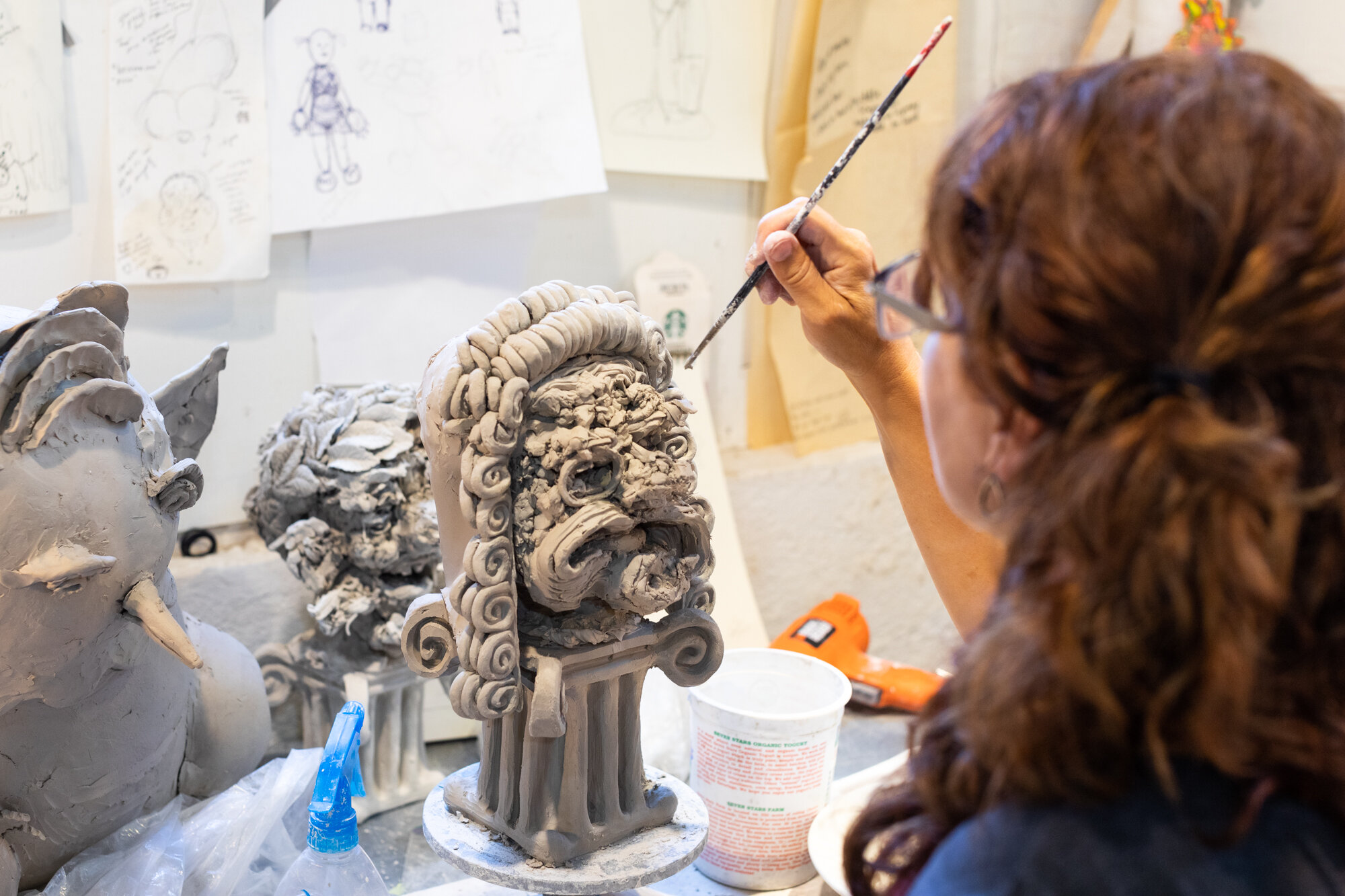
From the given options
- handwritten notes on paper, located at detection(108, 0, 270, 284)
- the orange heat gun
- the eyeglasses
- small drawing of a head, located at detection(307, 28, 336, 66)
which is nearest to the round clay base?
the eyeglasses

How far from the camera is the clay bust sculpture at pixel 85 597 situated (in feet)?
3.65

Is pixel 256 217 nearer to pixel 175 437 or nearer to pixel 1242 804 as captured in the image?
pixel 175 437

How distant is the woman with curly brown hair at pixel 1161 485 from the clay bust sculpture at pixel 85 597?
3.15ft

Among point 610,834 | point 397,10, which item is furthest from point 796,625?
point 397,10

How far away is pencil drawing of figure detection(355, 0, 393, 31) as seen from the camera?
1.93 metres

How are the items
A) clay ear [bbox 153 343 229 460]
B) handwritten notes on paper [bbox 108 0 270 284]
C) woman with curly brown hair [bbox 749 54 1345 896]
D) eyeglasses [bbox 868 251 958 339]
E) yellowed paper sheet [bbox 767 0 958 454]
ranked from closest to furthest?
1. woman with curly brown hair [bbox 749 54 1345 896]
2. eyeglasses [bbox 868 251 958 339]
3. clay ear [bbox 153 343 229 460]
4. handwritten notes on paper [bbox 108 0 270 284]
5. yellowed paper sheet [bbox 767 0 958 454]

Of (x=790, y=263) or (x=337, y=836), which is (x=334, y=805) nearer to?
(x=337, y=836)

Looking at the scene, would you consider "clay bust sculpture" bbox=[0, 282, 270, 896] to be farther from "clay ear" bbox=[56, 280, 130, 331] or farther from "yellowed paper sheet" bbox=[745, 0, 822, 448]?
"yellowed paper sheet" bbox=[745, 0, 822, 448]

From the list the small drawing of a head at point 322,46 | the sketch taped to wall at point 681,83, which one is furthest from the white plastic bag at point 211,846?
the sketch taped to wall at point 681,83

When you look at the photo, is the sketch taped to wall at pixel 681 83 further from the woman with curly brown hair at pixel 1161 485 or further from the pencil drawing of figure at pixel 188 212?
the woman with curly brown hair at pixel 1161 485

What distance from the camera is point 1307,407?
2.01 ft

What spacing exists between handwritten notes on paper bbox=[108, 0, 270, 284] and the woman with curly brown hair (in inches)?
60.2

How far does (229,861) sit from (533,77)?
1498 millimetres

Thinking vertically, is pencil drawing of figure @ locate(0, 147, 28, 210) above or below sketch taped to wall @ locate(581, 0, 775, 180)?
below
